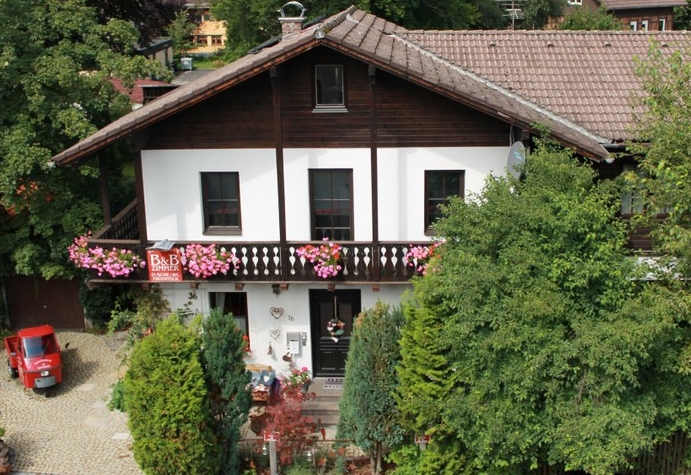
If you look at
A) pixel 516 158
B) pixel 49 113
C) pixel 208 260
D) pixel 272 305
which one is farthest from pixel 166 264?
pixel 516 158

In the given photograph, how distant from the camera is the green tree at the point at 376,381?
1470cm

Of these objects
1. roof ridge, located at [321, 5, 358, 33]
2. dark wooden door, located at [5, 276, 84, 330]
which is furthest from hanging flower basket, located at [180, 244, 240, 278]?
dark wooden door, located at [5, 276, 84, 330]

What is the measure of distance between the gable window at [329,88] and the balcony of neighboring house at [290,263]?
113 inches

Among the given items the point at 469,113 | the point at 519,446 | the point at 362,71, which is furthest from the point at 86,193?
the point at 519,446

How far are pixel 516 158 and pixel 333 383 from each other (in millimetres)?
6491

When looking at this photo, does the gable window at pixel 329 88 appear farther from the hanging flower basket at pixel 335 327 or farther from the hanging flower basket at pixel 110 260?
the hanging flower basket at pixel 110 260

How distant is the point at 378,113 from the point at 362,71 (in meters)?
0.93

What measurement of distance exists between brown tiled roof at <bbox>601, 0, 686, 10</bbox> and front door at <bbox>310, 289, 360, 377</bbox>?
45.2m

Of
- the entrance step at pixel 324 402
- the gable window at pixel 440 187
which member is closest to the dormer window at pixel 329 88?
the gable window at pixel 440 187

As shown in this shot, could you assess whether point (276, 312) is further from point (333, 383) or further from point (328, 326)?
point (333, 383)

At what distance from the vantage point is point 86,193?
21.1 m

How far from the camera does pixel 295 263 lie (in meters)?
17.7

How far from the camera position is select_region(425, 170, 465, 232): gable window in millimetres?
17984

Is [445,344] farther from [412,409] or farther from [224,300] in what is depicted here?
[224,300]
